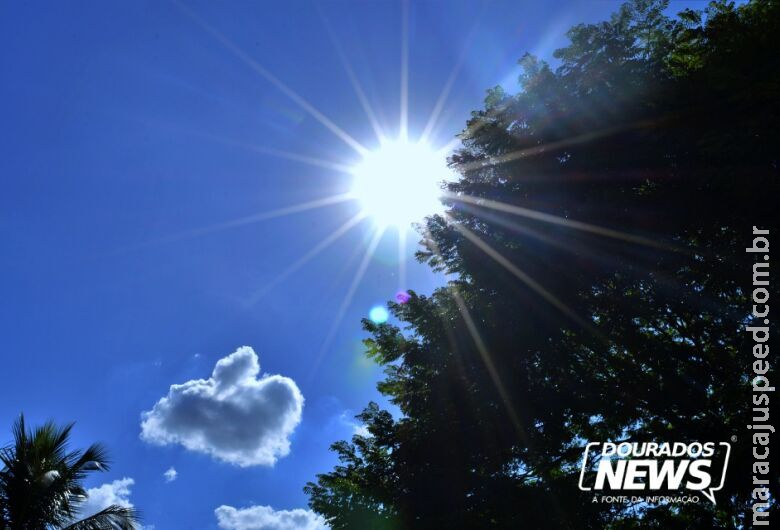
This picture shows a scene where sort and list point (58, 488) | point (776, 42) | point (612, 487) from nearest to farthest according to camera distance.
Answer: point (776, 42)
point (612, 487)
point (58, 488)

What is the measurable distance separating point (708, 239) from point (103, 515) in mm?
15832

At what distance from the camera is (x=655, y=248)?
28.3 feet

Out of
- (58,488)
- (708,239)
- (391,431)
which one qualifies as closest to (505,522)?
(391,431)

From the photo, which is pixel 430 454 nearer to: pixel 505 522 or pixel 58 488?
pixel 505 522

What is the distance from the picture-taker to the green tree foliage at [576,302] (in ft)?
25.8

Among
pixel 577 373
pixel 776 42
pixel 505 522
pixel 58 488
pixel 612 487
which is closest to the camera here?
pixel 776 42

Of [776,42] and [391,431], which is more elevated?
[776,42]
